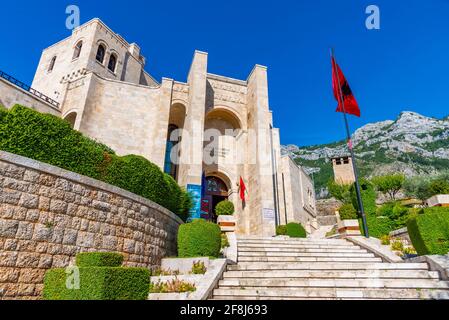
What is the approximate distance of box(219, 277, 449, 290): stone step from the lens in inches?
216

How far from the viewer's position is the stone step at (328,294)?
197 inches

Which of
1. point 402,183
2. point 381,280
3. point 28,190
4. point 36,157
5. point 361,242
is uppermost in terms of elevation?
point 402,183

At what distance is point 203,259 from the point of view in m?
6.90

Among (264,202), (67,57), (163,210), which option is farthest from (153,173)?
(67,57)

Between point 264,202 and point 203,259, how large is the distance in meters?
9.66

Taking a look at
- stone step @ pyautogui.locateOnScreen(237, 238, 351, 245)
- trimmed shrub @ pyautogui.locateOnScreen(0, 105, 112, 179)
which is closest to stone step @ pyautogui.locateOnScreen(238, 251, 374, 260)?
stone step @ pyautogui.locateOnScreen(237, 238, 351, 245)

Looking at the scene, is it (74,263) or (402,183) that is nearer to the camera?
(74,263)

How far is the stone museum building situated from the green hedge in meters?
7.25

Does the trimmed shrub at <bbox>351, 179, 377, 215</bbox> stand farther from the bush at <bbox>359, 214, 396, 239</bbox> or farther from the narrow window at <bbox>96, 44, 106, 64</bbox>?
the narrow window at <bbox>96, 44, 106, 64</bbox>

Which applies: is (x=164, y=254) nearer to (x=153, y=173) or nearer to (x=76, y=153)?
(x=153, y=173)

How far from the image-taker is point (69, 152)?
20.1 feet

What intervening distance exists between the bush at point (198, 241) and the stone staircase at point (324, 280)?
92 centimetres

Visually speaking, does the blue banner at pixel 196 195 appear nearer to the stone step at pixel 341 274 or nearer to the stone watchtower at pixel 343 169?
the stone step at pixel 341 274

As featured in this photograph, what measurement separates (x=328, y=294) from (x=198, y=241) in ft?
12.3
